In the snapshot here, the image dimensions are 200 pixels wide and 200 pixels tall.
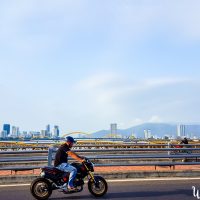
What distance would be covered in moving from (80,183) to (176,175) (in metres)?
4.80

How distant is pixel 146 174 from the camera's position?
38.2 ft

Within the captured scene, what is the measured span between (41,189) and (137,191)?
109 inches

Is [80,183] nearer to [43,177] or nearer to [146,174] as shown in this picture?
[43,177]

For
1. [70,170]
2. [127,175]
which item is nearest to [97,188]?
[70,170]

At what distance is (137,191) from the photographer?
9250 mm

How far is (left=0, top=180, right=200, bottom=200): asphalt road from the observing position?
27.9 ft

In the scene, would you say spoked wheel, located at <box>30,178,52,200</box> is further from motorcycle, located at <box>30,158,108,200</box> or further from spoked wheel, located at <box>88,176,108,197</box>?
spoked wheel, located at <box>88,176,108,197</box>

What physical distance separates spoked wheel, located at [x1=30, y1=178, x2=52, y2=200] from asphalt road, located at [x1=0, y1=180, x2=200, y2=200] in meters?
0.21

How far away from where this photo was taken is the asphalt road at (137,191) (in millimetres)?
8516

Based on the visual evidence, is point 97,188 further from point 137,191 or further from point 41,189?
point 41,189

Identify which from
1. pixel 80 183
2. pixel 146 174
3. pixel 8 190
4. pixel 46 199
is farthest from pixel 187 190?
pixel 8 190

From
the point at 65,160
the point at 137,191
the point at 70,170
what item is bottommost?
the point at 137,191

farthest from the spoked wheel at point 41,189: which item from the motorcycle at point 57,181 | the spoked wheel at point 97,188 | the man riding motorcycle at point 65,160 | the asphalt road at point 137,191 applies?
the spoked wheel at point 97,188

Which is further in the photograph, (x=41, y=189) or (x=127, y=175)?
(x=127, y=175)
